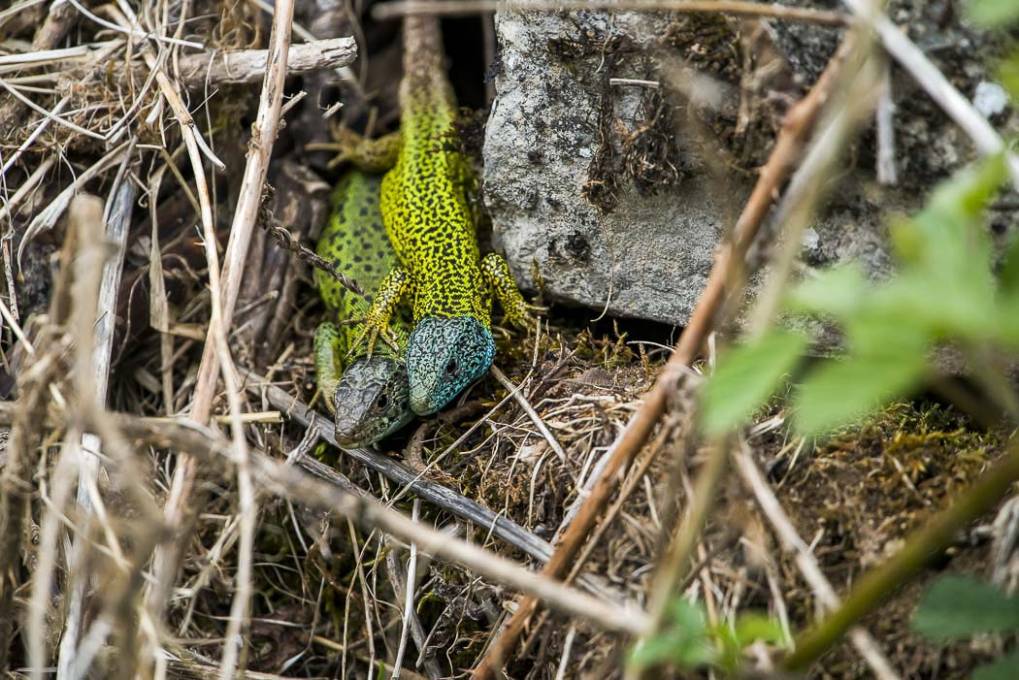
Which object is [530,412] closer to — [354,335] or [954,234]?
[354,335]

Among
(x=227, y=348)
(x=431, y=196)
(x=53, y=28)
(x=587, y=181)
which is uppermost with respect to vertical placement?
(x=53, y=28)

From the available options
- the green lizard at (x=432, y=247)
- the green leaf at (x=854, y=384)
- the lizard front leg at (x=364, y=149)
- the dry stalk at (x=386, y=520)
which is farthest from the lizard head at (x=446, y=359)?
the green leaf at (x=854, y=384)

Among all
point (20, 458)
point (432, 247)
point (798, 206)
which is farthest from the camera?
point (432, 247)

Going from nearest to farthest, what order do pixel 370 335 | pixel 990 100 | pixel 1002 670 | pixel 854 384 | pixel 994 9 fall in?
pixel 854 384, pixel 994 9, pixel 1002 670, pixel 990 100, pixel 370 335

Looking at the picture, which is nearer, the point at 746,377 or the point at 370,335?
the point at 746,377

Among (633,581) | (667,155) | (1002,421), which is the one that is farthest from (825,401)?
(667,155)

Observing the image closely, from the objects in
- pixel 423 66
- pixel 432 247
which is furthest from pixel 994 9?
pixel 423 66
